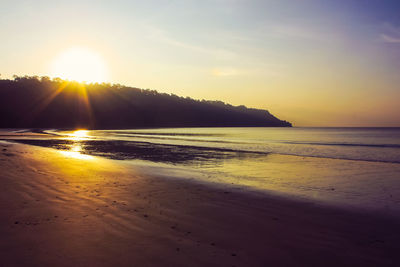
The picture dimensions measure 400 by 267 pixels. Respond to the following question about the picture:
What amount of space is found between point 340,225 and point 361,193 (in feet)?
14.0

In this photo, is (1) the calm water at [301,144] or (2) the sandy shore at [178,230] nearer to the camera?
(2) the sandy shore at [178,230]

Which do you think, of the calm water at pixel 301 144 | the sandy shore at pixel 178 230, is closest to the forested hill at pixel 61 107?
the calm water at pixel 301 144

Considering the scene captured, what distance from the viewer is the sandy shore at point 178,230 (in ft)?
14.3

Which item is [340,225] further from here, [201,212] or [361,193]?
[361,193]

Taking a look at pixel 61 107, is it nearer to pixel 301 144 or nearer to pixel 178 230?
pixel 301 144

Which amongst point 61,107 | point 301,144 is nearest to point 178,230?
point 301,144

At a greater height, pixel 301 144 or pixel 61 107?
pixel 61 107

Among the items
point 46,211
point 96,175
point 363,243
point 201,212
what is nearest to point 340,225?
point 363,243

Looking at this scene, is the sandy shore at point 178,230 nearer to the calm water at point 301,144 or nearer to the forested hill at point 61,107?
the calm water at point 301,144

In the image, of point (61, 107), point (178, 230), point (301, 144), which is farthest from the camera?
point (61, 107)

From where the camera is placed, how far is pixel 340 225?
6.24 meters

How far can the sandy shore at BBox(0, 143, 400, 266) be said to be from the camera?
14.3 feet

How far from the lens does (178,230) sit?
216 inches

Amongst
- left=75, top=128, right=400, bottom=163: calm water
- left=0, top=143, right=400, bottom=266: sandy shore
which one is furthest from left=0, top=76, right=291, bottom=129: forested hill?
left=0, top=143, right=400, bottom=266: sandy shore
